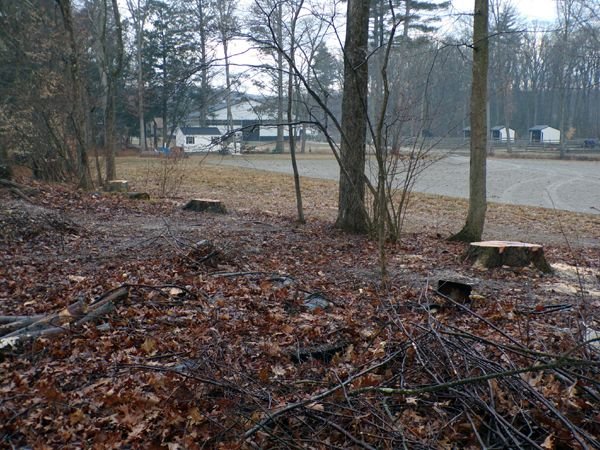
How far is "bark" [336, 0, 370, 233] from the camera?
9766 millimetres

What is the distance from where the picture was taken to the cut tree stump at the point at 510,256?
7.68m

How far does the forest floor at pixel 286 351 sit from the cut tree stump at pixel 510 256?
0.16m

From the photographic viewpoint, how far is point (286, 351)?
423cm

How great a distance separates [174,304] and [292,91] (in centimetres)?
803

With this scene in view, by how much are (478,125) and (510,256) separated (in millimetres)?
2971

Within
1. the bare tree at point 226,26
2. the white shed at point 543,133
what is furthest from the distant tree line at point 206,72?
the white shed at point 543,133

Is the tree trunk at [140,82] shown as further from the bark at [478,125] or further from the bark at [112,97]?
the bark at [478,125]

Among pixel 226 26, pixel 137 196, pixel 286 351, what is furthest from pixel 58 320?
pixel 137 196

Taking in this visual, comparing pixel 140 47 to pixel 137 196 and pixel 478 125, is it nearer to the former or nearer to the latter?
pixel 137 196

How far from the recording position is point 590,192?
2234 centimetres

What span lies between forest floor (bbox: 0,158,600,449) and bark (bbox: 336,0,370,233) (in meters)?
1.71

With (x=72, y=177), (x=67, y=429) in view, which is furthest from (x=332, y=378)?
(x=72, y=177)

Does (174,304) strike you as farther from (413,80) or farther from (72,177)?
(72,177)

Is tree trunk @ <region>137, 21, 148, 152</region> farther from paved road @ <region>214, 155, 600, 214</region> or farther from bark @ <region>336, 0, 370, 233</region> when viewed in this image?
bark @ <region>336, 0, 370, 233</region>
